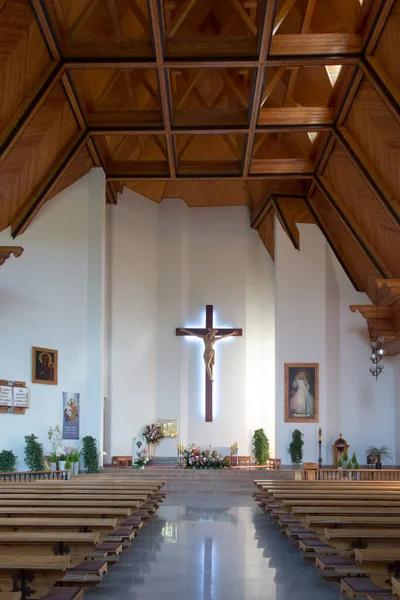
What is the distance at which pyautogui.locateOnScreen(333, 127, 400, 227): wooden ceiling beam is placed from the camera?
14164mm

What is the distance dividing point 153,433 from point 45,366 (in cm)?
539

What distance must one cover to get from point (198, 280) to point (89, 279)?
5.21 metres

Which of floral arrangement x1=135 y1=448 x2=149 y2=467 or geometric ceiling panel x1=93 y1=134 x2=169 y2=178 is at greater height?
geometric ceiling panel x1=93 y1=134 x2=169 y2=178

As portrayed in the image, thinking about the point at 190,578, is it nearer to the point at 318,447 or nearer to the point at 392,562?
the point at 392,562

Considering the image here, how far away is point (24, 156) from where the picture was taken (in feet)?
46.4

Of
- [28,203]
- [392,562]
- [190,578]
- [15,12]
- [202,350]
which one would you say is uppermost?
[15,12]

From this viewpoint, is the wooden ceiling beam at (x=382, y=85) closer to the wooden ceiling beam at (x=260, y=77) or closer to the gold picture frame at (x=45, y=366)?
the wooden ceiling beam at (x=260, y=77)

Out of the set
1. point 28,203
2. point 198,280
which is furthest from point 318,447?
point 28,203

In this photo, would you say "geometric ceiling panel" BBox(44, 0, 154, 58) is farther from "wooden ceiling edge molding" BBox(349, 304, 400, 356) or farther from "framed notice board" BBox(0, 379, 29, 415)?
"wooden ceiling edge molding" BBox(349, 304, 400, 356)

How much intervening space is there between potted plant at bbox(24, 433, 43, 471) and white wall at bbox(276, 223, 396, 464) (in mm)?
6940

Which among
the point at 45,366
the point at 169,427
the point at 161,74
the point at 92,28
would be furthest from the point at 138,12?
the point at 169,427

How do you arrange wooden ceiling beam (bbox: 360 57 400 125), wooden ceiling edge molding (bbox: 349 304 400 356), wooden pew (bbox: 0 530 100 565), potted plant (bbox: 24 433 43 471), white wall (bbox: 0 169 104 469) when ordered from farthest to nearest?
wooden ceiling edge molding (bbox: 349 304 400 356), white wall (bbox: 0 169 104 469), potted plant (bbox: 24 433 43 471), wooden ceiling beam (bbox: 360 57 400 125), wooden pew (bbox: 0 530 100 565)

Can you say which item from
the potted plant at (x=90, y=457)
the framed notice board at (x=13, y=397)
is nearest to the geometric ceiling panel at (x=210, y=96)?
the framed notice board at (x=13, y=397)

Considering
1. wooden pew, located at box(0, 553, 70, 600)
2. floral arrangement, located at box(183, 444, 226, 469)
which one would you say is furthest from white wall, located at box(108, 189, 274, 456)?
wooden pew, located at box(0, 553, 70, 600)
